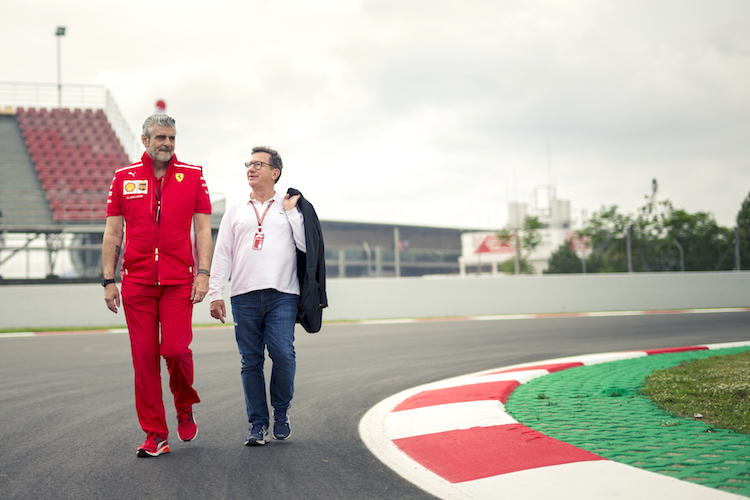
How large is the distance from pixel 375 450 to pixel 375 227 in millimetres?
11911

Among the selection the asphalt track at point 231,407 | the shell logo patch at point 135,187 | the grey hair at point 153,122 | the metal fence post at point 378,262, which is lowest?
the asphalt track at point 231,407

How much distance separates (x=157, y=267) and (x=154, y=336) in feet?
1.30

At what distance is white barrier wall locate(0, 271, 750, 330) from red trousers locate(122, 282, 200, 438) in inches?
406

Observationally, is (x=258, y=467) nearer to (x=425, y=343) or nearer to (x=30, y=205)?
(x=425, y=343)

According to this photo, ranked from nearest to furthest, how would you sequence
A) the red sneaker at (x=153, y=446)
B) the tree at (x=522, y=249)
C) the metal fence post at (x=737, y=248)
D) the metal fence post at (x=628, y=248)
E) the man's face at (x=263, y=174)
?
the red sneaker at (x=153, y=446) < the man's face at (x=263, y=174) < the metal fence post at (x=628, y=248) < the tree at (x=522, y=249) < the metal fence post at (x=737, y=248)

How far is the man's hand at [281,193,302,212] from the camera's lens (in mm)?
3639

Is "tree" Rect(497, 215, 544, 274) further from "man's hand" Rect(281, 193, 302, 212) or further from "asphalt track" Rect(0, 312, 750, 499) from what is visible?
"man's hand" Rect(281, 193, 302, 212)

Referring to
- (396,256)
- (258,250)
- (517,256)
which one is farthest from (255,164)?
(517,256)

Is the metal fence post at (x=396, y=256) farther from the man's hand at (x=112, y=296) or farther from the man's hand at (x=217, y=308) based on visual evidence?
the man's hand at (x=112, y=296)

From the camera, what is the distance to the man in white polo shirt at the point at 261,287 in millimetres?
3520

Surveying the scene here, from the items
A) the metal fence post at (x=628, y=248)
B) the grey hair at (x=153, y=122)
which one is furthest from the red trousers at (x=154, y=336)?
the metal fence post at (x=628, y=248)

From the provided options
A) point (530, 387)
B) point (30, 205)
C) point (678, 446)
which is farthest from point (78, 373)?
point (30, 205)

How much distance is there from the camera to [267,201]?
12.1 feet

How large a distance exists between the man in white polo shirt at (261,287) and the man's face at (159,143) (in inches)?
18.4
